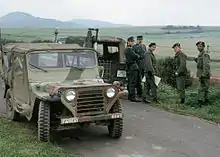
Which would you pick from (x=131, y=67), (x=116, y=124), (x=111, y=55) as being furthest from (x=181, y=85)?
(x=116, y=124)

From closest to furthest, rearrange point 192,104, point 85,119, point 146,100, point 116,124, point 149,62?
point 85,119, point 116,124, point 192,104, point 149,62, point 146,100

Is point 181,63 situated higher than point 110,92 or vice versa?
point 181,63

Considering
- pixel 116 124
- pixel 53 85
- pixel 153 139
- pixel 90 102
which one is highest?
pixel 53 85

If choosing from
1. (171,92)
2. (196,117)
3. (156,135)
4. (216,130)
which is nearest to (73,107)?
(156,135)

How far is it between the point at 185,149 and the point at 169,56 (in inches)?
346

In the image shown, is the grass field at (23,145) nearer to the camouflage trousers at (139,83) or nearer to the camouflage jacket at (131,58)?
the camouflage jacket at (131,58)

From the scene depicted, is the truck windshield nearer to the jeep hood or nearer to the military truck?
the jeep hood

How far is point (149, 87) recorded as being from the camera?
43.8 feet

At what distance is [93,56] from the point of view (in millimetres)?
9719

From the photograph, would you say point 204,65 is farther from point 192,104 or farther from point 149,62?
point 149,62

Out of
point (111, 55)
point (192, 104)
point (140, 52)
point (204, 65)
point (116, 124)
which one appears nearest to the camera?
point (116, 124)

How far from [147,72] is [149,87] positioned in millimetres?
501

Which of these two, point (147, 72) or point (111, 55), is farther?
point (111, 55)

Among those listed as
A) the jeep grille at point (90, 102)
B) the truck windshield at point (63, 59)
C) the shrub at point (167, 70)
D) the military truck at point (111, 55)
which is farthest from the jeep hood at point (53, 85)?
the shrub at point (167, 70)
